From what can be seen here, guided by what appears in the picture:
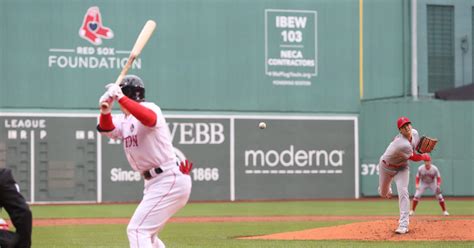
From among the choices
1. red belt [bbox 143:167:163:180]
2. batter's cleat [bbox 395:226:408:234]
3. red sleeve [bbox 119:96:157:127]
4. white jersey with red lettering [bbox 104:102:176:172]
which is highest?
red sleeve [bbox 119:96:157:127]

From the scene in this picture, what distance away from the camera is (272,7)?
30.7 m

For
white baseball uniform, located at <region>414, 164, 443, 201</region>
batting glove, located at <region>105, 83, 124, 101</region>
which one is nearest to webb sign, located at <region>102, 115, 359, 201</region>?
white baseball uniform, located at <region>414, 164, 443, 201</region>

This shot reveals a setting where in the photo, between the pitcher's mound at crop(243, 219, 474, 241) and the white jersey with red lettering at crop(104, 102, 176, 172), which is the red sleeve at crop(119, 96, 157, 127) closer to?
the white jersey with red lettering at crop(104, 102, 176, 172)

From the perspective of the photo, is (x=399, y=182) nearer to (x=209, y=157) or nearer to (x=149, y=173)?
(x=149, y=173)

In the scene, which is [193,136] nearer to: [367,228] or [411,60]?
[411,60]

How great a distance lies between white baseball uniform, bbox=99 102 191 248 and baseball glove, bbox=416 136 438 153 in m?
7.33

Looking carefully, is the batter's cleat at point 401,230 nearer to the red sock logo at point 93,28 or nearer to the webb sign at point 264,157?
the webb sign at point 264,157

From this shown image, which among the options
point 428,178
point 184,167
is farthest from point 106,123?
point 428,178

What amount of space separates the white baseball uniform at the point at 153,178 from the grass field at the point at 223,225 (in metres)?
5.42

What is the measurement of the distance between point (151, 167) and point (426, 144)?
7.65 m

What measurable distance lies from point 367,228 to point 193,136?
50.5 ft

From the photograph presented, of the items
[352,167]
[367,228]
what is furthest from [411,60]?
[367,228]

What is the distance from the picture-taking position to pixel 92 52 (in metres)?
28.8

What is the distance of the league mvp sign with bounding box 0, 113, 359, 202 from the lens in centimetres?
2767
